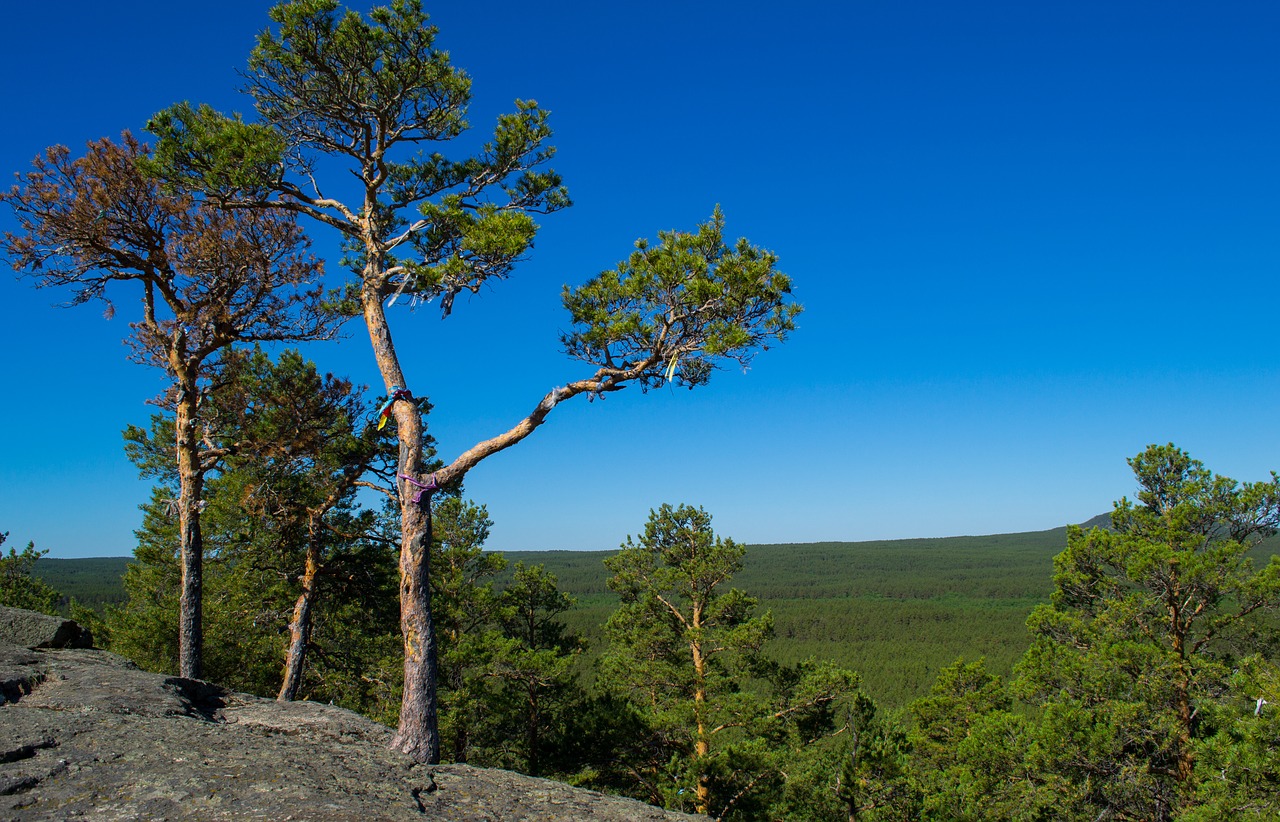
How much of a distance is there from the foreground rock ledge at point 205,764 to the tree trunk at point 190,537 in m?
2.78

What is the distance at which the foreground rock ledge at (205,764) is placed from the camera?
4.14 m

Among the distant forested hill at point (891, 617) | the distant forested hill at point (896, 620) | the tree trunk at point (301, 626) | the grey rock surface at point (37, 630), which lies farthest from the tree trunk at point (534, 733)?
the distant forested hill at point (891, 617)

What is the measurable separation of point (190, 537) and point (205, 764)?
21.3 feet

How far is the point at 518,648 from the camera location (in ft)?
55.1

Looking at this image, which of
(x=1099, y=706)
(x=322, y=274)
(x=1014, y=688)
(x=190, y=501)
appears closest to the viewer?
(x=190, y=501)

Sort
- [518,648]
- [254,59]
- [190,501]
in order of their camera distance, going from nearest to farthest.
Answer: [254,59]
[190,501]
[518,648]

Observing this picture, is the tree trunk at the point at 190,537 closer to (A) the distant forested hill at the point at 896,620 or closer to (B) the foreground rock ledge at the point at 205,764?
(B) the foreground rock ledge at the point at 205,764

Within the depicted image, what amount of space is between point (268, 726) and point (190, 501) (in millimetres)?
5375

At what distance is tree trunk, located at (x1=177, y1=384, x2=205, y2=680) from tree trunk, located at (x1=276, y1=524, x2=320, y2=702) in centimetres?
139

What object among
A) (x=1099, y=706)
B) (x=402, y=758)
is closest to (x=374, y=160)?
(x=402, y=758)

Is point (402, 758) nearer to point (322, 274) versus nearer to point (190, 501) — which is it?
point (190, 501)

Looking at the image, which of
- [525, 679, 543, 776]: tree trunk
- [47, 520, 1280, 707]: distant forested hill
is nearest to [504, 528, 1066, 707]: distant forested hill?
[47, 520, 1280, 707]: distant forested hill

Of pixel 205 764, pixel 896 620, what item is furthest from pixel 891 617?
pixel 205 764

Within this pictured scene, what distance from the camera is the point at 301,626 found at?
11539 millimetres
